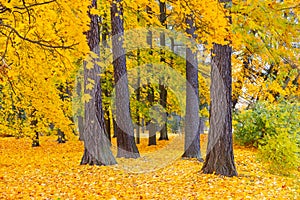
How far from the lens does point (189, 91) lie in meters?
9.77

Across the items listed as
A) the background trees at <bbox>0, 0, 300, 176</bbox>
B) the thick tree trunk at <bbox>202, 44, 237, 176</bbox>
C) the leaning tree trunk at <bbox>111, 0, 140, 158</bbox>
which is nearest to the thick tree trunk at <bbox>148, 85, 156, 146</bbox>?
the background trees at <bbox>0, 0, 300, 176</bbox>

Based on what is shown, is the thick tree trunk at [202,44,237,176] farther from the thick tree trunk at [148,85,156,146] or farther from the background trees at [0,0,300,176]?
the thick tree trunk at [148,85,156,146]

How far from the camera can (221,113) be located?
6.77 m

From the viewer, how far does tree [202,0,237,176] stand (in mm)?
6746

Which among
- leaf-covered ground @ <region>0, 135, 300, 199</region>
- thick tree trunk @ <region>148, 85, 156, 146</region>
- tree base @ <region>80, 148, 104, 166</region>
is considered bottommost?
leaf-covered ground @ <region>0, 135, 300, 199</region>

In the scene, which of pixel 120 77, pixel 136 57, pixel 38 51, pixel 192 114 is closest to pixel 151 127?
pixel 136 57

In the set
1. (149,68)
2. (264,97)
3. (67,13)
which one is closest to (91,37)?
(67,13)

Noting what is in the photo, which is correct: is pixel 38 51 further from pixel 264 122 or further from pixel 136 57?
pixel 264 122

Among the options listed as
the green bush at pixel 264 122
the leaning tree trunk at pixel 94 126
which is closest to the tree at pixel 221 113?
the leaning tree trunk at pixel 94 126

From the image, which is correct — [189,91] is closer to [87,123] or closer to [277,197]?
[87,123]

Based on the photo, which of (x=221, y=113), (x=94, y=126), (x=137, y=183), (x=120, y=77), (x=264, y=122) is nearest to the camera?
(x=137, y=183)

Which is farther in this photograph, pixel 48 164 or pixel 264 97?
pixel 264 97

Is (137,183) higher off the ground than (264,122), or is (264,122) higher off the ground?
(264,122)

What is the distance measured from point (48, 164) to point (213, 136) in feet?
15.2
